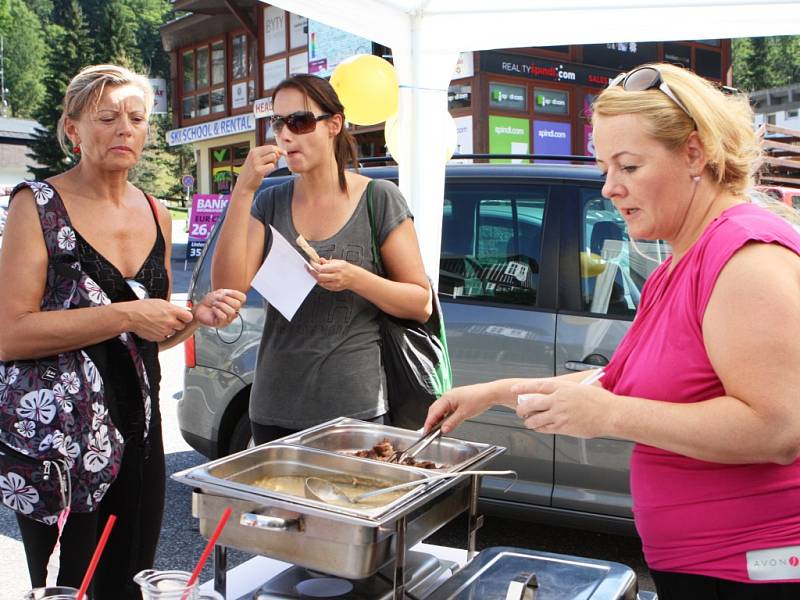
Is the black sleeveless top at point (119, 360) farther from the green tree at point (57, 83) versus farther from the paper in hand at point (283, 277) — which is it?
the green tree at point (57, 83)

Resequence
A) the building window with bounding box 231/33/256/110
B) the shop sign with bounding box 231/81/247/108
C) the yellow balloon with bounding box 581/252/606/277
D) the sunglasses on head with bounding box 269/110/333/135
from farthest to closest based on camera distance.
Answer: the shop sign with bounding box 231/81/247/108
the building window with bounding box 231/33/256/110
the yellow balloon with bounding box 581/252/606/277
the sunglasses on head with bounding box 269/110/333/135

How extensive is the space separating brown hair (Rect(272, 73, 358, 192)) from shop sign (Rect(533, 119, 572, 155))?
47.7 feet

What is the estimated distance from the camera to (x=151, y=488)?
230 cm

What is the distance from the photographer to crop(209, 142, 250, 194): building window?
2855 centimetres

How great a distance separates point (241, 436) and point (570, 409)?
3240 mm

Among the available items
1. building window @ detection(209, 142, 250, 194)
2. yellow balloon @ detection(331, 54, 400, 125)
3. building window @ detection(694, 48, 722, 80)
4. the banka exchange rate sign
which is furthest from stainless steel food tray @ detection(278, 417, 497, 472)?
building window @ detection(209, 142, 250, 194)

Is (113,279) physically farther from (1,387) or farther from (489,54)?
(489,54)

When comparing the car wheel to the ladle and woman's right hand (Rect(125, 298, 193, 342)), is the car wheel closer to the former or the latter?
woman's right hand (Rect(125, 298, 193, 342))

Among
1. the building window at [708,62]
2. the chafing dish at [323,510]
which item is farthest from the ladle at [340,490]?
the building window at [708,62]

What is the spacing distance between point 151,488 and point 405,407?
792mm

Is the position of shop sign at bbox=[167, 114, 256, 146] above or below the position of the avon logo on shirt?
above

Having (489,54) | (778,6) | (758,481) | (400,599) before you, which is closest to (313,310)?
(400,599)

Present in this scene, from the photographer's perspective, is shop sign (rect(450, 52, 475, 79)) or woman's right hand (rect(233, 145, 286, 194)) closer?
woman's right hand (rect(233, 145, 286, 194))

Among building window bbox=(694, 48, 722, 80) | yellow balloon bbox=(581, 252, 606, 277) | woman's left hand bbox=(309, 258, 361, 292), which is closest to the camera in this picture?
woman's left hand bbox=(309, 258, 361, 292)
